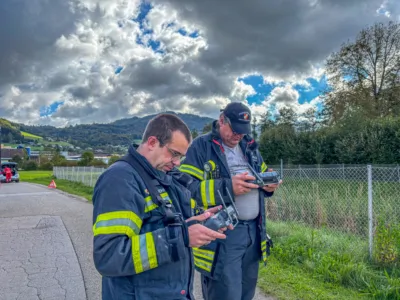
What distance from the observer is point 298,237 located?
5438mm

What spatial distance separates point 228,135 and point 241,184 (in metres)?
0.49

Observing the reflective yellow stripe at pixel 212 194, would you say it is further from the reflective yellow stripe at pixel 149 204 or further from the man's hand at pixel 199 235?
the reflective yellow stripe at pixel 149 204

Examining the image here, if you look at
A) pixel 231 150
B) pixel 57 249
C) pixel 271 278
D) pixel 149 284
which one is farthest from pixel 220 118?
pixel 57 249

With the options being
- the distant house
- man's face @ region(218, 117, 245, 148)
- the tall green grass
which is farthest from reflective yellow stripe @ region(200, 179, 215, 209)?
the distant house

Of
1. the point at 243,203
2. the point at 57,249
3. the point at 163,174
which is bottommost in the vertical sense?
the point at 57,249

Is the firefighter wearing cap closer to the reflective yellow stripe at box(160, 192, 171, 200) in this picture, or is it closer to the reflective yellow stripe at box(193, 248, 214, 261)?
the reflective yellow stripe at box(193, 248, 214, 261)

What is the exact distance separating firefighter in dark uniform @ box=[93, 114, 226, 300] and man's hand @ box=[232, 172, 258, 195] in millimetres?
A: 835

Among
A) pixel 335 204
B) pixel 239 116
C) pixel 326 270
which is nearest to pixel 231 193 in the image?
pixel 239 116

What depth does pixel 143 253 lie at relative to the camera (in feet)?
4.90

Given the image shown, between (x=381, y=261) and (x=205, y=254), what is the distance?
3.28 metres

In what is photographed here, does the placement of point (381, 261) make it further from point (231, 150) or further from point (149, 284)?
point (149, 284)

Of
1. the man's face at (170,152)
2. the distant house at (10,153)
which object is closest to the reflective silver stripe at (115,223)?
the man's face at (170,152)

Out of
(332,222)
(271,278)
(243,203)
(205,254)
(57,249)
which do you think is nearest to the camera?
(205,254)

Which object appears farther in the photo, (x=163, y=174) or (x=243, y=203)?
(x=243, y=203)
